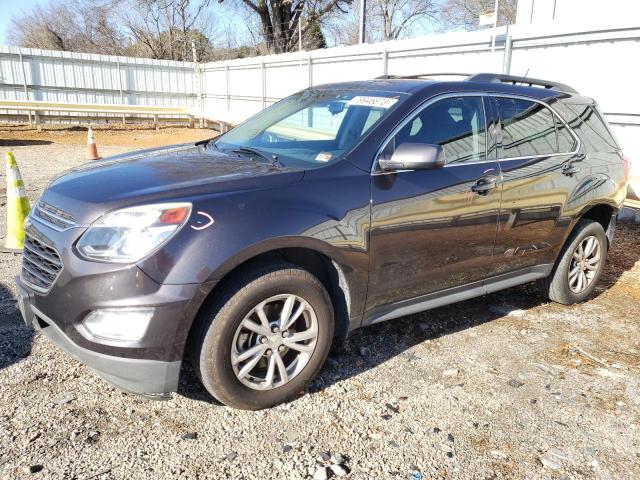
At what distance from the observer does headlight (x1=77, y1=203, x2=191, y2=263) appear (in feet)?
8.04

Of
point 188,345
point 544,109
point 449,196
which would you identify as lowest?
point 188,345

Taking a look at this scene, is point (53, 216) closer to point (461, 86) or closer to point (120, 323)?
point (120, 323)

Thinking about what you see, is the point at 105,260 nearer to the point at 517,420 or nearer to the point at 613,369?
the point at 517,420

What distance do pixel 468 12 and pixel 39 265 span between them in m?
34.1

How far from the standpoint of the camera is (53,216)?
2.77m

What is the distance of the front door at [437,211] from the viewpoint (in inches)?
123

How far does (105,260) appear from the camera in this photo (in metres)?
2.45

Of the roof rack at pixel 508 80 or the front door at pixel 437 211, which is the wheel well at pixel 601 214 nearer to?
the roof rack at pixel 508 80

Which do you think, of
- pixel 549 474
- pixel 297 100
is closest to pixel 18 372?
pixel 297 100

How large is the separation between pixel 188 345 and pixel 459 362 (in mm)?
1880

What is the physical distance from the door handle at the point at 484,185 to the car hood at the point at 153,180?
1.27 m

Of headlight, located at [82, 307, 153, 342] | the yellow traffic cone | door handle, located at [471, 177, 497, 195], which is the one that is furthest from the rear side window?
the yellow traffic cone

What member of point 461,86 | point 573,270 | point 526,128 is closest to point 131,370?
point 461,86

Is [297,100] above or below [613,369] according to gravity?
above
